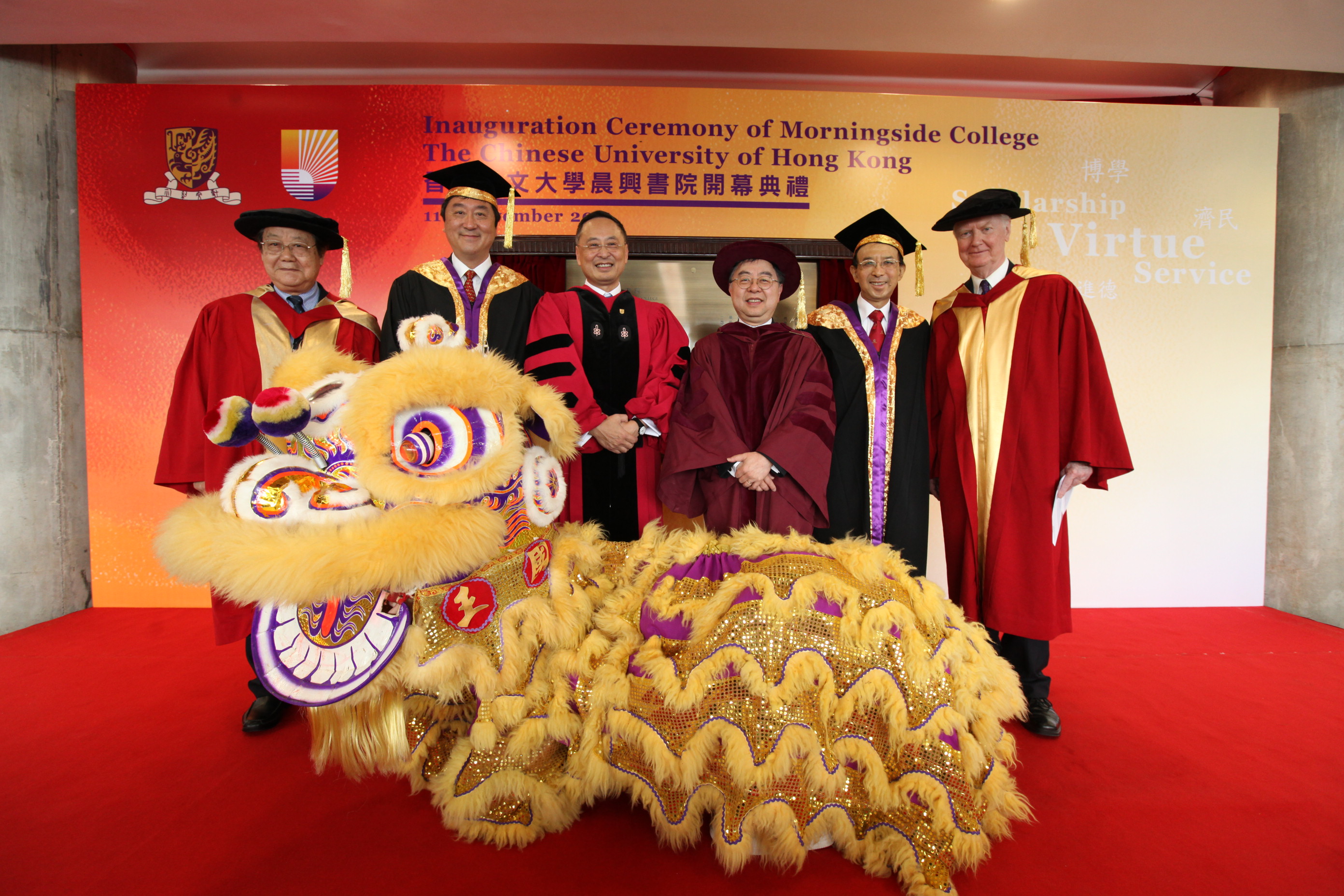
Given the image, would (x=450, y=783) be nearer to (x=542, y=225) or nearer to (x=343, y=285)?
(x=343, y=285)

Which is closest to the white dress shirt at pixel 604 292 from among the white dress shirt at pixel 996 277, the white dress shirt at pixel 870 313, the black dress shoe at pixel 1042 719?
the white dress shirt at pixel 870 313

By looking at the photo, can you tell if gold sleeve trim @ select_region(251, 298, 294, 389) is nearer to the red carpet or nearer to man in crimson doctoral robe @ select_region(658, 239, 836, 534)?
the red carpet

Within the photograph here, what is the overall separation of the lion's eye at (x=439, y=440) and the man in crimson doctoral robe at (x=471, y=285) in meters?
1.17

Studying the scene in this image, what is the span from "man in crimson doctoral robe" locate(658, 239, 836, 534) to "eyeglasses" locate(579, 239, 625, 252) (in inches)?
19.5

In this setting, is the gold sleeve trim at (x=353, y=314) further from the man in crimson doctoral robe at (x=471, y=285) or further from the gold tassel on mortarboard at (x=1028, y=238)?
the gold tassel on mortarboard at (x=1028, y=238)

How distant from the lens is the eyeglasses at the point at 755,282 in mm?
2180

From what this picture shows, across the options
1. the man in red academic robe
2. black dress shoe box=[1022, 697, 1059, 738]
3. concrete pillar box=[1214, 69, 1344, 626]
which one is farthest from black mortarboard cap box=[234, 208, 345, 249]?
concrete pillar box=[1214, 69, 1344, 626]

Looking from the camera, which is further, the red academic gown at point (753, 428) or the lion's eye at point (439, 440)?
the red academic gown at point (753, 428)

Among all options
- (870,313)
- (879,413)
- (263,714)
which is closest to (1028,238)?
(870,313)

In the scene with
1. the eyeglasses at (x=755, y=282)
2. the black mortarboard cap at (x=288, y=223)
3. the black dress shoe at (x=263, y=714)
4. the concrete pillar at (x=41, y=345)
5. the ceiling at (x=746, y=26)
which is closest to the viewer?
the eyeglasses at (x=755, y=282)

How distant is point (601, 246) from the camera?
8.25 ft

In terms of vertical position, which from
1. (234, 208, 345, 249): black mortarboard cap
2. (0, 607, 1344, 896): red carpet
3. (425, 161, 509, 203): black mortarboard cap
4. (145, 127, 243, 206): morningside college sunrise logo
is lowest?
(0, 607, 1344, 896): red carpet

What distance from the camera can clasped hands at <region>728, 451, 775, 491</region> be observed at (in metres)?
2.02

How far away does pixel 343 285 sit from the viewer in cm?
265
